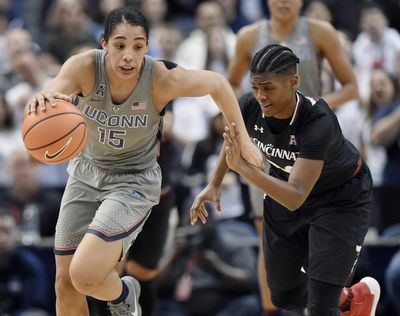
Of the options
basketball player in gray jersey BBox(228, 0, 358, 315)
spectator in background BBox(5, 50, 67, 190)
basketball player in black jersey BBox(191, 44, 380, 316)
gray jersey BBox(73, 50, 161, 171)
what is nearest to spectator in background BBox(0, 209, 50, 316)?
spectator in background BBox(5, 50, 67, 190)

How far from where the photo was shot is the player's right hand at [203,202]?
608 cm

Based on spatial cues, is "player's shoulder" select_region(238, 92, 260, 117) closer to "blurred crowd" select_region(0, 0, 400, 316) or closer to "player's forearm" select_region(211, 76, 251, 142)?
"player's forearm" select_region(211, 76, 251, 142)

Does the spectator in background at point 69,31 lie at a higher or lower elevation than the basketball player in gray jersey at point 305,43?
lower

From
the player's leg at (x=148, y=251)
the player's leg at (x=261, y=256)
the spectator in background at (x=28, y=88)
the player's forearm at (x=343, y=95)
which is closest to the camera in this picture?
the player's forearm at (x=343, y=95)

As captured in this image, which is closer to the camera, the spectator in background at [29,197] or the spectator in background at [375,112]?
the spectator in background at [29,197]

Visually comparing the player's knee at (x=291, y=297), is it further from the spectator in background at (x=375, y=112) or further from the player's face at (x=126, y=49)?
the spectator in background at (x=375, y=112)

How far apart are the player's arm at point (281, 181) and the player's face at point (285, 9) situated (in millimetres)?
1602

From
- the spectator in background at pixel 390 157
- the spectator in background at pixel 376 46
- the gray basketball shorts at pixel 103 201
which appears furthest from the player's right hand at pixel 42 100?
the spectator in background at pixel 376 46

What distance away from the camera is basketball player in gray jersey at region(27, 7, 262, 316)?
18.2ft

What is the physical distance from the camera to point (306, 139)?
5598 millimetres

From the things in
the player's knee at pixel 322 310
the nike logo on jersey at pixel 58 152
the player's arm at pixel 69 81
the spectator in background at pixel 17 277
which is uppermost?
the player's arm at pixel 69 81

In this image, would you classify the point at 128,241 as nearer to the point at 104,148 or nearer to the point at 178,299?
the point at 104,148

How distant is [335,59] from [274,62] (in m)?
1.42

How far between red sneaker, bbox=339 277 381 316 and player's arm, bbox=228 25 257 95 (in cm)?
191
